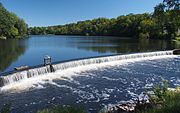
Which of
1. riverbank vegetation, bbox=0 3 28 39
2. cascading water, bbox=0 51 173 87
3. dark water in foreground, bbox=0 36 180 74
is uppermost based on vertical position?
riverbank vegetation, bbox=0 3 28 39

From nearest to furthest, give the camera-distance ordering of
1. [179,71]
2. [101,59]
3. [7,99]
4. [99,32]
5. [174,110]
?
[174,110] < [7,99] < [179,71] < [101,59] < [99,32]

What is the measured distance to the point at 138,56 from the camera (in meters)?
28.4

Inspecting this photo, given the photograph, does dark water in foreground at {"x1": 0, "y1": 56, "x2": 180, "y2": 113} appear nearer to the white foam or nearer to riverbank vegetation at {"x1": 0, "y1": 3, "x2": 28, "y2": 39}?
the white foam

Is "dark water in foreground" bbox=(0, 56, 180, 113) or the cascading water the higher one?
the cascading water

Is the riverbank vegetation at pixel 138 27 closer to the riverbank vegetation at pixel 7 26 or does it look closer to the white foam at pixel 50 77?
the white foam at pixel 50 77

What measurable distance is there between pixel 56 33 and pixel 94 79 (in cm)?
12761

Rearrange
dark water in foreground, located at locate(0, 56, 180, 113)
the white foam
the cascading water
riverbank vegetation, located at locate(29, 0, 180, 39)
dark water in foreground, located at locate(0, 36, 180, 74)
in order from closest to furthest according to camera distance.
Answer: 1. riverbank vegetation, located at locate(29, 0, 180, 39)
2. dark water in foreground, located at locate(0, 56, 180, 113)
3. the white foam
4. the cascading water
5. dark water in foreground, located at locate(0, 36, 180, 74)

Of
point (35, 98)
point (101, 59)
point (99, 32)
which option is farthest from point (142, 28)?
point (35, 98)

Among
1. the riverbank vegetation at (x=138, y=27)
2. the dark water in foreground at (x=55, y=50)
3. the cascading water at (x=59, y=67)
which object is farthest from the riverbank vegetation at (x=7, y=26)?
the cascading water at (x=59, y=67)

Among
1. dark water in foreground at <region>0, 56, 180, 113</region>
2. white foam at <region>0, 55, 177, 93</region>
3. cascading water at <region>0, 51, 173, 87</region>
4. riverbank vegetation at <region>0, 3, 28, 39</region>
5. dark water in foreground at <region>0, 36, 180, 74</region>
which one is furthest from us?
riverbank vegetation at <region>0, 3, 28, 39</region>

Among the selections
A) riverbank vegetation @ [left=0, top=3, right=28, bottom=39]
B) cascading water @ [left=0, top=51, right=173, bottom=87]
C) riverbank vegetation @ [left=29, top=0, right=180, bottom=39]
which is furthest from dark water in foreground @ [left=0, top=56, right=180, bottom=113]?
riverbank vegetation @ [left=0, top=3, right=28, bottom=39]

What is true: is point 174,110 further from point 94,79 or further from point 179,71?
point 179,71

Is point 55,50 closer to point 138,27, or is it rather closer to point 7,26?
point 7,26

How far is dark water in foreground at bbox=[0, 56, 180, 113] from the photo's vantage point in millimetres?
12219
